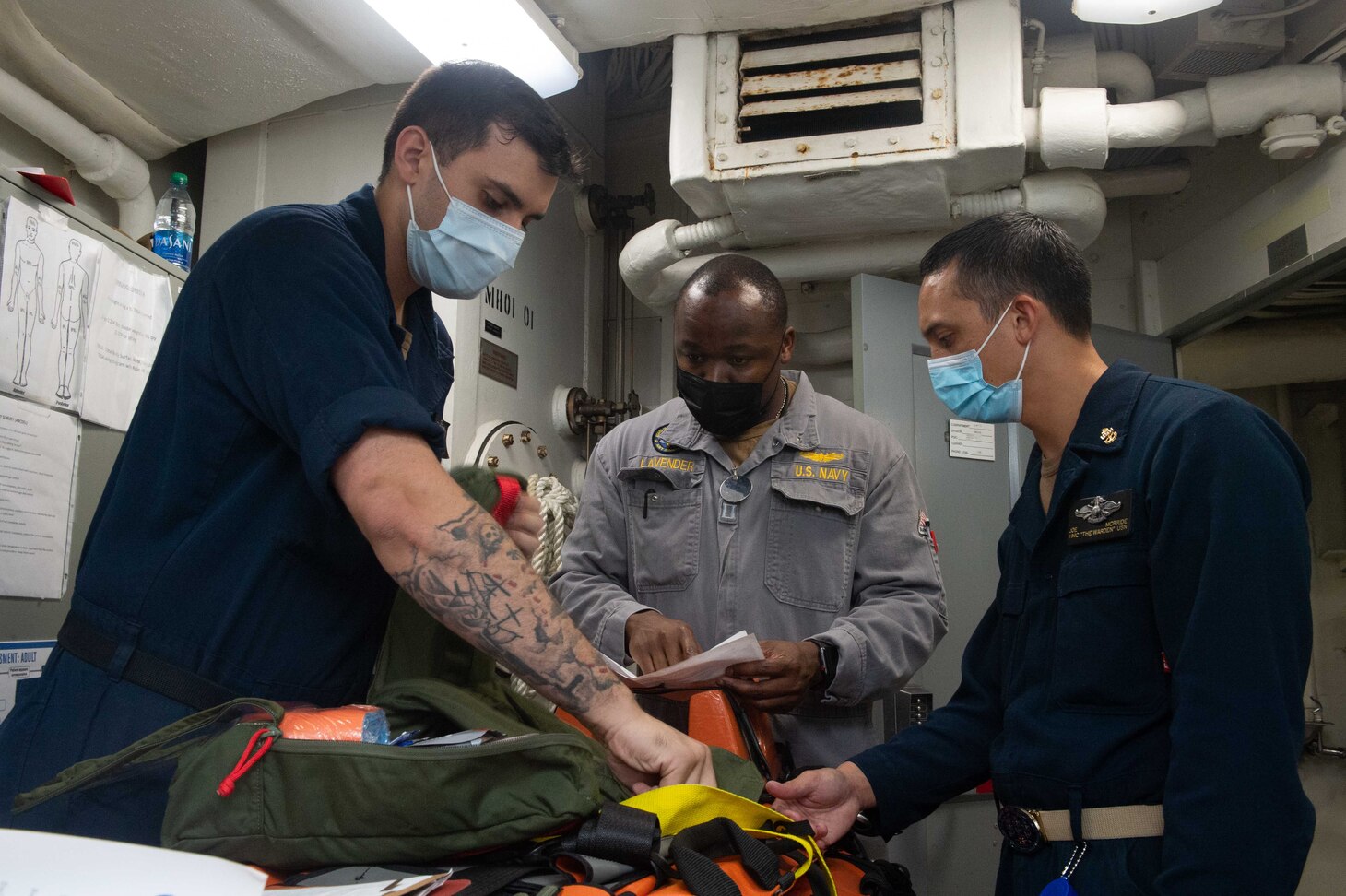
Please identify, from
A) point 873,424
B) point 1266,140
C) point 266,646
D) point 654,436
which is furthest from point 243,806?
point 1266,140

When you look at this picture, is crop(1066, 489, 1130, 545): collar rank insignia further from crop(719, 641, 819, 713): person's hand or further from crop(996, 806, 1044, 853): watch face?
crop(719, 641, 819, 713): person's hand

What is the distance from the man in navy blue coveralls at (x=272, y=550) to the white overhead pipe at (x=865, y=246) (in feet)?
8.55

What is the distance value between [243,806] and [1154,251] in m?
4.59

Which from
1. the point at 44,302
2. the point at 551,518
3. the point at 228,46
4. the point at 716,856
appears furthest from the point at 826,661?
the point at 228,46

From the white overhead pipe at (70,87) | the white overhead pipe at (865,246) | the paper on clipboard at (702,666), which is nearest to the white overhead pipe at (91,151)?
the white overhead pipe at (70,87)

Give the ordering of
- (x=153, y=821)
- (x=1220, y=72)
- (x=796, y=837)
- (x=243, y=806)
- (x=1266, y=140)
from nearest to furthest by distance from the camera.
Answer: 1. (x=243, y=806)
2. (x=153, y=821)
3. (x=796, y=837)
4. (x=1266, y=140)
5. (x=1220, y=72)

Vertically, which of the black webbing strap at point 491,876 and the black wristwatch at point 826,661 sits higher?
the black wristwatch at point 826,661

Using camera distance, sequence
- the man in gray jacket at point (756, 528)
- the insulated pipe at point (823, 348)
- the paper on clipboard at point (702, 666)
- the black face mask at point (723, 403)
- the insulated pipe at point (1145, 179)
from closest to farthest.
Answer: the paper on clipboard at point (702, 666) → the man in gray jacket at point (756, 528) → the black face mask at point (723, 403) → the insulated pipe at point (1145, 179) → the insulated pipe at point (823, 348)

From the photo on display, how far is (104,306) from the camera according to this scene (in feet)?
7.93

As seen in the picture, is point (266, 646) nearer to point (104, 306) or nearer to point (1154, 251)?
point (104, 306)

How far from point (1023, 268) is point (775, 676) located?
35.1 inches

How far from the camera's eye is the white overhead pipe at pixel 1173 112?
317 cm

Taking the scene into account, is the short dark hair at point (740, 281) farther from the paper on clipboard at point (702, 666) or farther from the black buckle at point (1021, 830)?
the black buckle at point (1021, 830)

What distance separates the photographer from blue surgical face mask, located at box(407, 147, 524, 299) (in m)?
1.50
